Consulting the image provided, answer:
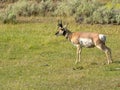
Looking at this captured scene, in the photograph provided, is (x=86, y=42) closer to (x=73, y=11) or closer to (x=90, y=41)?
(x=90, y=41)

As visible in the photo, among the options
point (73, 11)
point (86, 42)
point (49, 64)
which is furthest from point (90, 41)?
point (73, 11)

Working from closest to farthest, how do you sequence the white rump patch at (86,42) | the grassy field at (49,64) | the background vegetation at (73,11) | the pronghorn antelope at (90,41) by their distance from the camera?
the grassy field at (49,64) → the pronghorn antelope at (90,41) → the white rump patch at (86,42) → the background vegetation at (73,11)

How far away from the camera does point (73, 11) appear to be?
3186 cm

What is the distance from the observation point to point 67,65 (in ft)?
55.6

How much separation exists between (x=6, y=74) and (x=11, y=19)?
1435cm

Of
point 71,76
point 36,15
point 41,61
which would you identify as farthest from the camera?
point 36,15

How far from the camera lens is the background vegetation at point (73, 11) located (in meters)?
29.4

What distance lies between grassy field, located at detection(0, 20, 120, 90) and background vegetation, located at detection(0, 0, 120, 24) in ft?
8.74

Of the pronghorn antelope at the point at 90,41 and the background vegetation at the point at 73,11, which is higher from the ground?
the pronghorn antelope at the point at 90,41

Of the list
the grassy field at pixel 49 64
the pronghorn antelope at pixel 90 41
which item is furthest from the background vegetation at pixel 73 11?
the pronghorn antelope at pixel 90 41

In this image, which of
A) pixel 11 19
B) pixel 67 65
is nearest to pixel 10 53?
pixel 67 65

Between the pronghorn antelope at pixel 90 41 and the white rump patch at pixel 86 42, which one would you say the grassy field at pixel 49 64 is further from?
the white rump patch at pixel 86 42

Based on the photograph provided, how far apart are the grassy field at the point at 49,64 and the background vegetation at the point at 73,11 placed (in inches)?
105

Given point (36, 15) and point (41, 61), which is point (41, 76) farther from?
point (36, 15)
